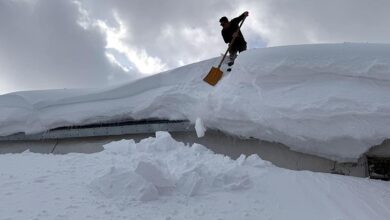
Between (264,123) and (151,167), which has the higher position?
(264,123)

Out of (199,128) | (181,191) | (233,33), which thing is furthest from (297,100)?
(233,33)

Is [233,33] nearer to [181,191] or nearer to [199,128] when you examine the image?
[199,128]

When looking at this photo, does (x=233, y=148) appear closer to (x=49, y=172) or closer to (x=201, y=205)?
(x=201, y=205)

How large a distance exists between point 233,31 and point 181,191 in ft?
11.8

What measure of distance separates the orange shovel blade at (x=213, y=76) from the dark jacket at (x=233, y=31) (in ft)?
4.68

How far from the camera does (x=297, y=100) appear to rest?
3719 millimetres

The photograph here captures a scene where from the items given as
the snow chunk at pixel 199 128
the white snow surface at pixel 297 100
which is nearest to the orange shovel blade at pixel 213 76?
the white snow surface at pixel 297 100

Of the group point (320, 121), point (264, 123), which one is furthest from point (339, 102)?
point (264, 123)

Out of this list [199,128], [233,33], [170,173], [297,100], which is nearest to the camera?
[170,173]

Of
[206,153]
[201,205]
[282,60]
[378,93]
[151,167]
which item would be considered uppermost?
[282,60]

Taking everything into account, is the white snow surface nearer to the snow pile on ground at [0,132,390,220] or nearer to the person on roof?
the snow pile on ground at [0,132,390,220]

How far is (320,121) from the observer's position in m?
3.59

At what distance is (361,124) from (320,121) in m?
0.33

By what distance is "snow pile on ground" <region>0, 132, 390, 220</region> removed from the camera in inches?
110
